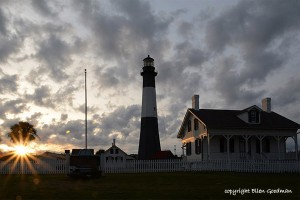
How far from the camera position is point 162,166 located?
33.6m

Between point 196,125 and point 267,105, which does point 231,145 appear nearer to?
point 196,125

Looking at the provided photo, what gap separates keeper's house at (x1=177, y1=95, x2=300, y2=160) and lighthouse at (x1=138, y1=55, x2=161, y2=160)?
4280 millimetres

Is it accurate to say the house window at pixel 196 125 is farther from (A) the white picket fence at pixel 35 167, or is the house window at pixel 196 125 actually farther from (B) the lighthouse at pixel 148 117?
(A) the white picket fence at pixel 35 167

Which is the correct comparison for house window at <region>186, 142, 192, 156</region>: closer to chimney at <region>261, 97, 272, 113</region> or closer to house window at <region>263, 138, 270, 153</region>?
house window at <region>263, 138, 270, 153</region>

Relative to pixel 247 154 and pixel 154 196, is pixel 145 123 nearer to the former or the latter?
pixel 247 154

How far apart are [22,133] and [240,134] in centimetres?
3740

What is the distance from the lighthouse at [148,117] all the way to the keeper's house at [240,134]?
14.0ft

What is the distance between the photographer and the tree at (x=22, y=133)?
60781mm

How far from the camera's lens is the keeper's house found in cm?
3600

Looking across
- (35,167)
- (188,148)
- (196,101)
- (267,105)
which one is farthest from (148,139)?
(35,167)

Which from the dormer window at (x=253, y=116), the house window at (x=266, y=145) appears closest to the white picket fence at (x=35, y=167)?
the dormer window at (x=253, y=116)

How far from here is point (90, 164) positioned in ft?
83.6

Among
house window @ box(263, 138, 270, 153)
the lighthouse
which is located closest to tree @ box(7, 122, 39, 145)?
the lighthouse

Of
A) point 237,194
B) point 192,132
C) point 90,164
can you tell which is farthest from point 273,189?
point 192,132
